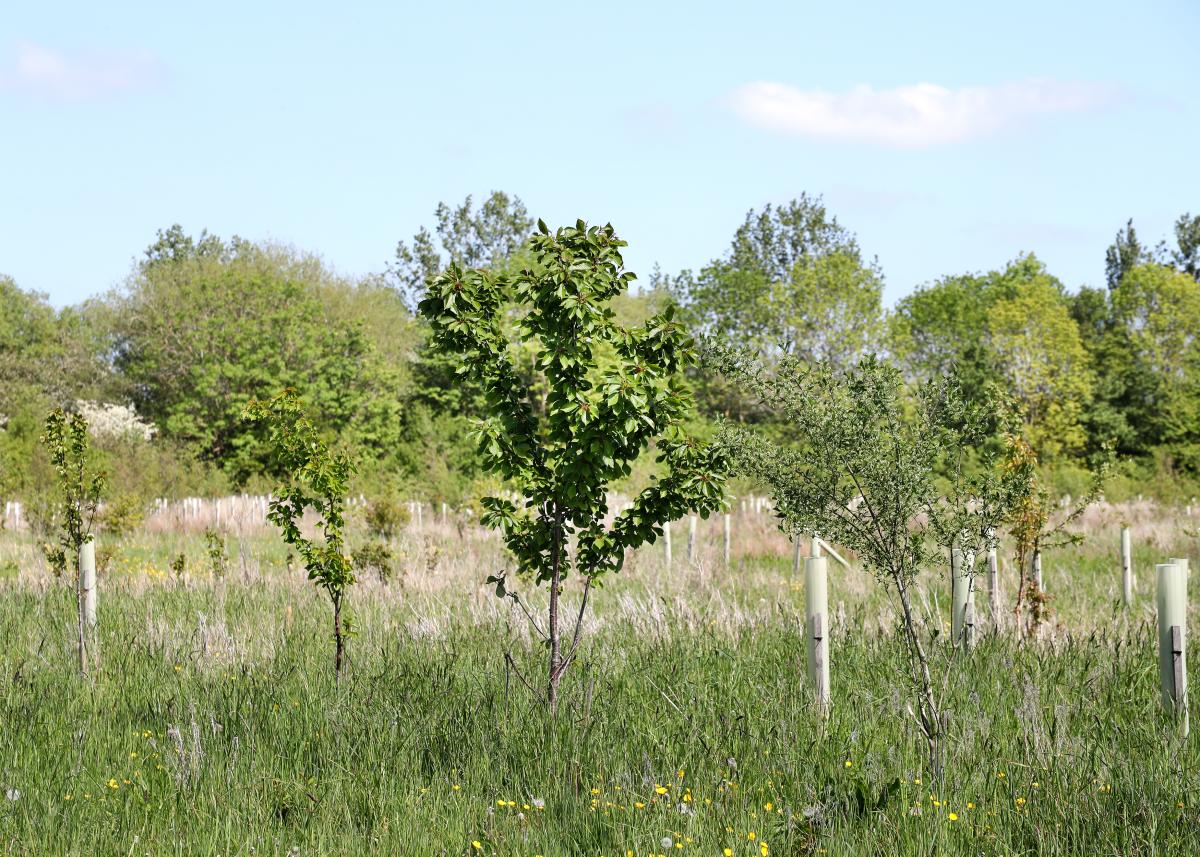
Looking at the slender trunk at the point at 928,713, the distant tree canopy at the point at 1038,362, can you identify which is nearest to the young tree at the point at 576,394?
the slender trunk at the point at 928,713

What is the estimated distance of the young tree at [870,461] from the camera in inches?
232

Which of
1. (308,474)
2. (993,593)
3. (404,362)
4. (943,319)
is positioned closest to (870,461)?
(308,474)

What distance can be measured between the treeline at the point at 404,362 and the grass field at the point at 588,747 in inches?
743

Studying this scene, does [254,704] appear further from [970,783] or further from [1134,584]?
[1134,584]

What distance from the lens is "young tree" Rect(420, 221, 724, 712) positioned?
5.79m

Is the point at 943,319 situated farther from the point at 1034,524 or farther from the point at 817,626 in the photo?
the point at 817,626

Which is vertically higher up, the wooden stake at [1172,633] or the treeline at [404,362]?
the treeline at [404,362]

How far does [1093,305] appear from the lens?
48.5 meters

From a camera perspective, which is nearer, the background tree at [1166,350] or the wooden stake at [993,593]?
the wooden stake at [993,593]

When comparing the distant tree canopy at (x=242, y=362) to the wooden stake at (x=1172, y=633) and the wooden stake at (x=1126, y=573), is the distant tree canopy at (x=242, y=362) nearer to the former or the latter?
the wooden stake at (x=1126, y=573)

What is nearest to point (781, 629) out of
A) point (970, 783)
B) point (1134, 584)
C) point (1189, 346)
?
point (970, 783)

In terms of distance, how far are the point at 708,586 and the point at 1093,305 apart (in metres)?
42.3

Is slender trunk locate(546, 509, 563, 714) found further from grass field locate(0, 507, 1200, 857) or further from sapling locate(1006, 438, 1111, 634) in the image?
sapling locate(1006, 438, 1111, 634)

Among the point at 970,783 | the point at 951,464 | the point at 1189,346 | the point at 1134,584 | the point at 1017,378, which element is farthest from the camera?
the point at 1189,346
